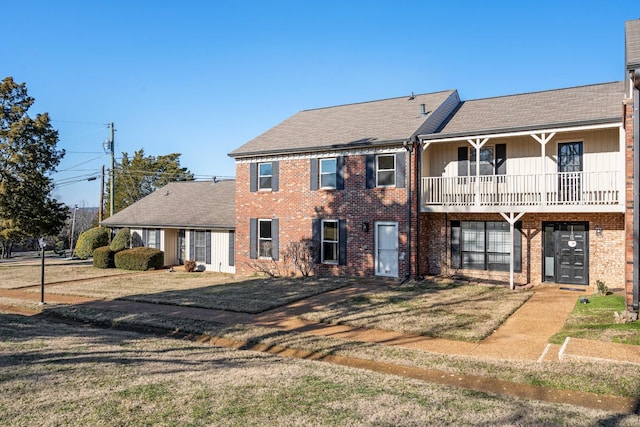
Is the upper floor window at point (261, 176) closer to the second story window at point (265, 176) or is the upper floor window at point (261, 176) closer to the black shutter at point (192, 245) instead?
the second story window at point (265, 176)

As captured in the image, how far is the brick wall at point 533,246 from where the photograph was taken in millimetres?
13789

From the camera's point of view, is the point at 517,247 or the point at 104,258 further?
the point at 104,258

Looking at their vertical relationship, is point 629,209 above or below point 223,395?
→ above

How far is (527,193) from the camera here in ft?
48.2

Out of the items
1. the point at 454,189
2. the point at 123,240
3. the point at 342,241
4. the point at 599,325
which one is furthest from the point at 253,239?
the point at 599,325

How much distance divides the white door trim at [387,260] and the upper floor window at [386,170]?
143 cm

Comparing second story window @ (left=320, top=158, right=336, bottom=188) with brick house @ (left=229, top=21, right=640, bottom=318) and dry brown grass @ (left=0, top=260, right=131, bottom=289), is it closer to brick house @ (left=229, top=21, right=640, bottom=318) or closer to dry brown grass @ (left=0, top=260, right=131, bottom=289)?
brick house @ (left=229, top=21, right=640, bottom=318)

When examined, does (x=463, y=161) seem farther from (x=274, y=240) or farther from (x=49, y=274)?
(x=49, y=274)

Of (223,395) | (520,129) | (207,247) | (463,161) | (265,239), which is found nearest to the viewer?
(223,395)

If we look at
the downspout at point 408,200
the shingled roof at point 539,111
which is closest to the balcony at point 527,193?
the downspout at point 408,200

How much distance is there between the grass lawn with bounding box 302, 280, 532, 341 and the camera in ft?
32.4

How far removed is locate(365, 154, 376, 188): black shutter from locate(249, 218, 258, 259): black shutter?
17.7ft

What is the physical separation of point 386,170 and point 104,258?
15769mm

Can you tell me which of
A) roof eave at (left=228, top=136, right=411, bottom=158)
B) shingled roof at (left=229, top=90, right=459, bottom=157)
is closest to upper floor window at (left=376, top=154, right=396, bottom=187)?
roof eave at (left=228, top=136, right=411, bottom=158)
